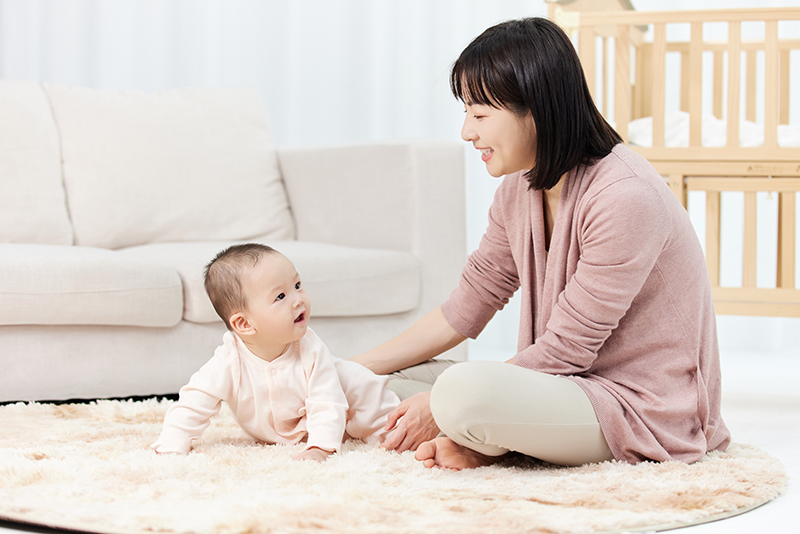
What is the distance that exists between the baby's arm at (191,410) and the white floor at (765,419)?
294 mm

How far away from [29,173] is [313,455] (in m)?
1.42

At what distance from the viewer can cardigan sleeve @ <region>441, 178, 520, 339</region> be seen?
4.71 feet

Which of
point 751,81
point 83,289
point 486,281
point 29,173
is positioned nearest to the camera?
point 486,281

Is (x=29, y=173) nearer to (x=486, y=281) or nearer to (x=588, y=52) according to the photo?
(x=486, y=281)

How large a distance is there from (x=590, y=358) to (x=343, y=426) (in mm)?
407

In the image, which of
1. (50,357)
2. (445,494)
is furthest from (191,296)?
(445,494)

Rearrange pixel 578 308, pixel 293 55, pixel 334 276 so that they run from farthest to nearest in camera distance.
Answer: pixel 293 55, pixel 334 276, pixel 578 308

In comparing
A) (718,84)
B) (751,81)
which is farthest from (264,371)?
(751,81)

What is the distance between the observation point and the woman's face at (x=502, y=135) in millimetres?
1200

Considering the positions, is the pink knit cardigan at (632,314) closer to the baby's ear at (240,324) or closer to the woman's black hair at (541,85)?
the woman's black hair at (541,85)

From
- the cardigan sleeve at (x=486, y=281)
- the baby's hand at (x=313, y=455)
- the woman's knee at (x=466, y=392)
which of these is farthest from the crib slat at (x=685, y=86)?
the baby's hand at (x=313, y=455)

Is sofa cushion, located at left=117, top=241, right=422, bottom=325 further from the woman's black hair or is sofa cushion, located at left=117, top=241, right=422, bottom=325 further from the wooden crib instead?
the woman's black hair

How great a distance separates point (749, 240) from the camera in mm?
1979

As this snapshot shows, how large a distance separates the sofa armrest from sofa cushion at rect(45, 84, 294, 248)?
1.05ft
